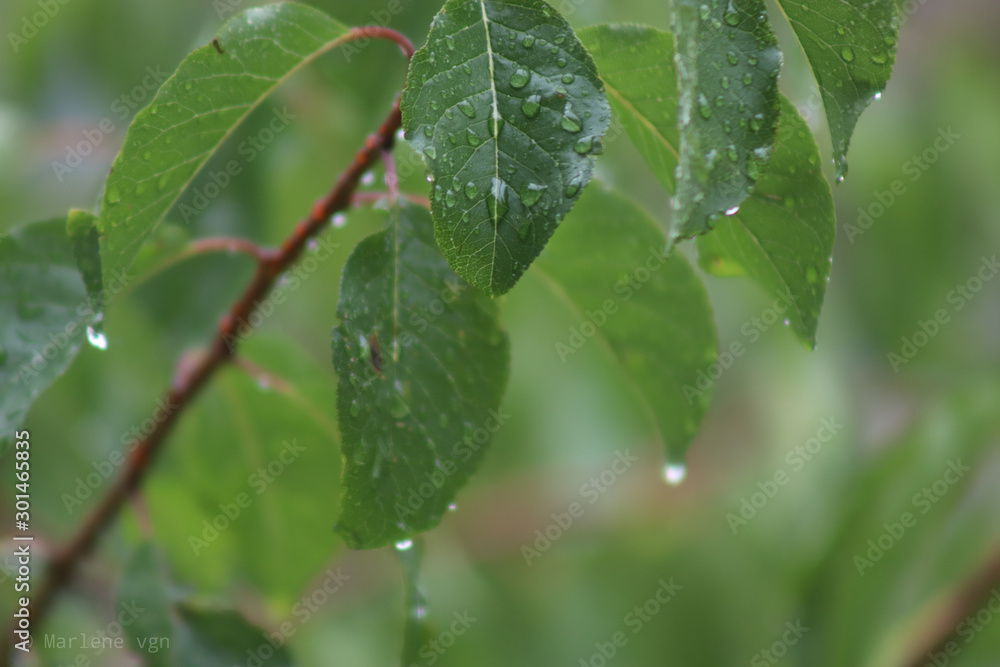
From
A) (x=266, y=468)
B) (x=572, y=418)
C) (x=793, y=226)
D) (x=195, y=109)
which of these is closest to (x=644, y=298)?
(x=793, y=226)

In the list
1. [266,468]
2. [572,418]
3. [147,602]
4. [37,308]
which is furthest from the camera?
[572,418]

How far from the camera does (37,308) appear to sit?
78 cm

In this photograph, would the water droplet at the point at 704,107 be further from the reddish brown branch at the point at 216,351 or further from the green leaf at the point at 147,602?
the green leaf at the point at 147,602

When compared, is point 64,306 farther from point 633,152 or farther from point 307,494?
point 633,152

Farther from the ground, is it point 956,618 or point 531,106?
point 531,106

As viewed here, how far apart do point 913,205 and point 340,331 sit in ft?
5.58

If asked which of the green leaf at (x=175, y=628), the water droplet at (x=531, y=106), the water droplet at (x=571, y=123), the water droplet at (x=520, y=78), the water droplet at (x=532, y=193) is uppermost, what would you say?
the water droplet at (x=520, y=78)

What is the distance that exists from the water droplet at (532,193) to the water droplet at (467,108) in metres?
0.06

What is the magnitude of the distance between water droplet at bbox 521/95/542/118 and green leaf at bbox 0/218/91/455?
473 mm

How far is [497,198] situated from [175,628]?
692 mm

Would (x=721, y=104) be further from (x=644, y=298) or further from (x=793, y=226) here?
(x=644, y=298)

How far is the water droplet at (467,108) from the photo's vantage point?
52cm

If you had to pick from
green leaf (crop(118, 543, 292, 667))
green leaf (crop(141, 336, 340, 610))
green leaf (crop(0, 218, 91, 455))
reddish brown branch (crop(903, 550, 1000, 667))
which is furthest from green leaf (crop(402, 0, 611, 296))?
reddish brown branch (crop(903, 550, 1000, 667))

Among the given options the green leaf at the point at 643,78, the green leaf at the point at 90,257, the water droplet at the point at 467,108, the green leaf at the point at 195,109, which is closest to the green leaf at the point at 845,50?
the green leaf at the point at 643,78
